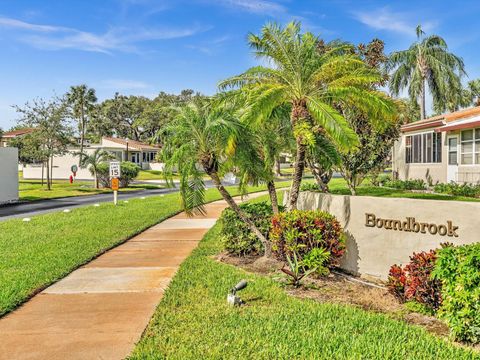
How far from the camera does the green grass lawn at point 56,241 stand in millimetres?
7695

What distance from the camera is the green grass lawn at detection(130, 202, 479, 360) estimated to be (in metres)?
4.78

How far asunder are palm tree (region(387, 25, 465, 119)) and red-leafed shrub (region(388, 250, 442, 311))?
3436cm

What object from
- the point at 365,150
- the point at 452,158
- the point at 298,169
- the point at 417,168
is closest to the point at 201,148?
the point at 298,169

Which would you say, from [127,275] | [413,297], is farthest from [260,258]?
[413,297]

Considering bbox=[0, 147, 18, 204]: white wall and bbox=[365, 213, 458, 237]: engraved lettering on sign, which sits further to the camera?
bbox=[0, 147, 18, 204]: white wall

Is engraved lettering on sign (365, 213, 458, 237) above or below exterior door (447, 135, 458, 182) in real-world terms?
below

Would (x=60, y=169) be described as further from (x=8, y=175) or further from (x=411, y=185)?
(x=411, y=185)

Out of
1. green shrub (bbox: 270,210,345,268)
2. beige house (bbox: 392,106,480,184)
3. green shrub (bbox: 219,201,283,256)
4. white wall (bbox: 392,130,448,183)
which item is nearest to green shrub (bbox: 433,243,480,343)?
green shrub (bbox: 270,210,345,268)

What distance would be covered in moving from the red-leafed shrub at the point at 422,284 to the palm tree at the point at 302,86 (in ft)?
9.20

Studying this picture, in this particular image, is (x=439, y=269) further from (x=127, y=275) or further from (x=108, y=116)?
(x=108, y=116)

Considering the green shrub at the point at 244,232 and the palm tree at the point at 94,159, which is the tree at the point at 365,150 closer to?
the green shrub at the point at 244,232

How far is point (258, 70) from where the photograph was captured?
9273 mm

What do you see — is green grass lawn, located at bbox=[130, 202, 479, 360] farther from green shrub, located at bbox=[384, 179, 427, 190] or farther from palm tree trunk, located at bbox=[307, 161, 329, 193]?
green shrub, located at bbox=[384, 179, 427, 190]

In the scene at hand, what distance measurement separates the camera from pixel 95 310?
6332 mm
